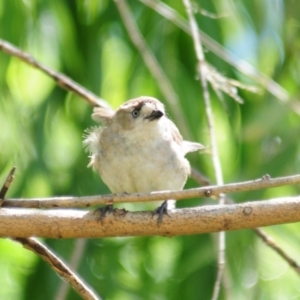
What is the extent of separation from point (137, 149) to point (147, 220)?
4.23 feet

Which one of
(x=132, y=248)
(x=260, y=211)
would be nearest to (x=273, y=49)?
(x=132, y=248)

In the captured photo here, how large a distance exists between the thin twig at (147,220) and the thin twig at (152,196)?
0.35 ft

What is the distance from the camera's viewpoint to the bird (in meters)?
3.93

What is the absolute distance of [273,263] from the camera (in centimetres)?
424

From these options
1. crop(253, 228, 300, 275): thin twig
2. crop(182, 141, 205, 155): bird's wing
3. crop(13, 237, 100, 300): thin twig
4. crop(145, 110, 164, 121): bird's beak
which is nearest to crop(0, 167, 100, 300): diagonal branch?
crop(13, 237, 100, 300): thin twig

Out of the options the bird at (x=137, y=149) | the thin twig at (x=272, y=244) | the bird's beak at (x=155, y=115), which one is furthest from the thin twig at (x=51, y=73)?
the thin twig at (x=272, y=244)

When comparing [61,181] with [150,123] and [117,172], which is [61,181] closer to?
[117,172]

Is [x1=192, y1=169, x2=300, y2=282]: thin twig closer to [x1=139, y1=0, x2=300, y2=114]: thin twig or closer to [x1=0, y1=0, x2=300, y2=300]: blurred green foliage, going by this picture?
[x1=0, y1=0, x2=300, y2=300]: blurred green foliage

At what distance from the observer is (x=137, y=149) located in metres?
4.03

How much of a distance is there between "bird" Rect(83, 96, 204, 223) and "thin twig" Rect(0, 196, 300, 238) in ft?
3.51

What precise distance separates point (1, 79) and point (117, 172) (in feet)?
2.86

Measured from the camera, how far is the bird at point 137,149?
12.9ft

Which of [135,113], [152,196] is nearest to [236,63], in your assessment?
[135,113]

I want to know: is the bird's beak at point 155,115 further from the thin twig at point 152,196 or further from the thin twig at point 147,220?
the thin twig at point 152,196
